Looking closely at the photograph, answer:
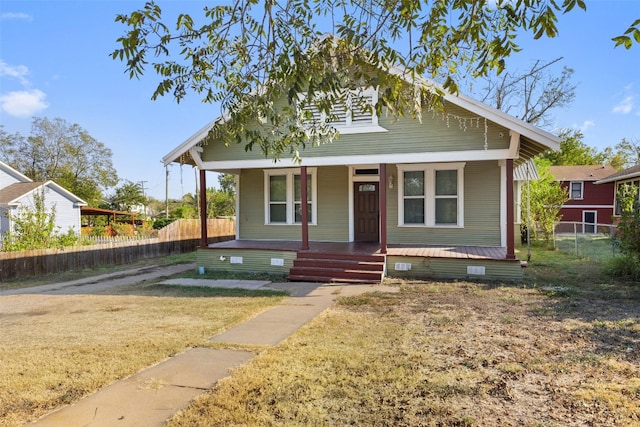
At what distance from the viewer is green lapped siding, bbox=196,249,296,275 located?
1122 centimetres

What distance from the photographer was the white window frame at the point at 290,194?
1295 cm

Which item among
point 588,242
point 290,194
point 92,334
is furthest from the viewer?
point 588,242

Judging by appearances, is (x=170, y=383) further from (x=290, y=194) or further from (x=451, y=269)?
(x=290, y=194)

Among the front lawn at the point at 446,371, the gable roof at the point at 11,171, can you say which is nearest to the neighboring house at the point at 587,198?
the front lawn at the point at 446,371

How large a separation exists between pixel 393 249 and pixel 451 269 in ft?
5.56

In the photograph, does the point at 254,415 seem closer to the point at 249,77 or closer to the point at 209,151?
the point at 249,77

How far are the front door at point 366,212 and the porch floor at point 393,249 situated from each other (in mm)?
510

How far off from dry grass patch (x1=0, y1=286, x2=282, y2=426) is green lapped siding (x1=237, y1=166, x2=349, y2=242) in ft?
14.5

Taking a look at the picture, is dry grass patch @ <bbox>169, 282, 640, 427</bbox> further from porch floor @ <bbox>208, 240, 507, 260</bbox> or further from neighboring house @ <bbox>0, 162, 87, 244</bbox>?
neighboring house @ <bbox>0, 162, 87, 244</bbox>

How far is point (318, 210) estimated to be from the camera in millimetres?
12953

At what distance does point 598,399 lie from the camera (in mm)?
3486

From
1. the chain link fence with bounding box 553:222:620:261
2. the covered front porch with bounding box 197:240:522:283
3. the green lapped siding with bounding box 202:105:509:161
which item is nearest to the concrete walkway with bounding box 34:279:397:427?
the covered front porch with bounding box 197:240:522:283

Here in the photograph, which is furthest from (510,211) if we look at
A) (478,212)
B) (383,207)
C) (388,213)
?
(388,213)

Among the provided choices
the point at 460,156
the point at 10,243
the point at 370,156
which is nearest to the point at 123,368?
the point at 370,156
